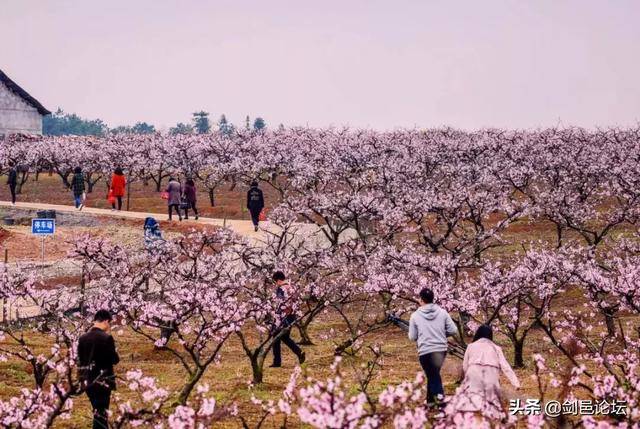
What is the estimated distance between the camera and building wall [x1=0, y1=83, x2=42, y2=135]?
84.4 meters

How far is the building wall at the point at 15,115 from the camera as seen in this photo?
84.4 m

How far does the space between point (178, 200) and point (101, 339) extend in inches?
1202

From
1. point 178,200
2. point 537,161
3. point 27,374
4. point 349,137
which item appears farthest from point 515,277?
point 349,137

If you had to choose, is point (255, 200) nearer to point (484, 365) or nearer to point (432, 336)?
point (432, 336)

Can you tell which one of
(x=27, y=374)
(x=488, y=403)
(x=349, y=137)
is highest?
(x=349, y=137)

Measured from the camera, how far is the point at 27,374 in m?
20.8

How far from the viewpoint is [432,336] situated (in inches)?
555

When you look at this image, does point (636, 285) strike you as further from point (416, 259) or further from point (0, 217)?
point (0, 217)

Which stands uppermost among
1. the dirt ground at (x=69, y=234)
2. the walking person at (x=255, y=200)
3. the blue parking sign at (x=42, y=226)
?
the walking person at (x=255, y=200)

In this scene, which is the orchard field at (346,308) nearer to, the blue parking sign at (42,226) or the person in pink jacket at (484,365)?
the person in pink jacket at (484,365)

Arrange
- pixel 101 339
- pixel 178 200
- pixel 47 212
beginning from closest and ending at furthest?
pixel 101 339, pixel 178 200, pixel 47 212

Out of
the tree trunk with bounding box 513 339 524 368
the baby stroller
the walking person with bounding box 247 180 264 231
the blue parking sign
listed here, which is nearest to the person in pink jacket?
the tree trunk with bounding box 513 339 524 368

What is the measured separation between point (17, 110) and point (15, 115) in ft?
1.59

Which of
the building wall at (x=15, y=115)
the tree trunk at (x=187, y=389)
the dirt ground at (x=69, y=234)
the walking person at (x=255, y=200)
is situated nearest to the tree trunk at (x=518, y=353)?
the tree trunk at (x=187, y=389)
